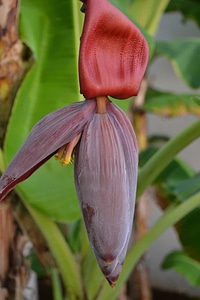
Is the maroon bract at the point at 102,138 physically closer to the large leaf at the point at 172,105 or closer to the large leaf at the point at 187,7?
the large leaf at the point at 172,105

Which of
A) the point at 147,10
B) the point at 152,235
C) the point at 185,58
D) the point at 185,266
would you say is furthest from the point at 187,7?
the point at 152,235

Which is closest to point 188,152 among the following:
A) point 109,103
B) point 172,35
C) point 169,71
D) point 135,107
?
point 169,71

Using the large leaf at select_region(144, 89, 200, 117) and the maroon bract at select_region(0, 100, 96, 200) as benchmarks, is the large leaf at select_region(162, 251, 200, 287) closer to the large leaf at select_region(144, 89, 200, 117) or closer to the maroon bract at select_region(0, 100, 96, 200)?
the large leaf at select_region(144, 89, 200, 117)

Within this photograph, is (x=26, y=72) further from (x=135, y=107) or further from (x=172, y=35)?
(x=172, y=35)

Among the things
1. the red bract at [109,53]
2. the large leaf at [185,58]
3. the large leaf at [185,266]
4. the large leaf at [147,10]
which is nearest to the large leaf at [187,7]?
the large leaf at [147,10]

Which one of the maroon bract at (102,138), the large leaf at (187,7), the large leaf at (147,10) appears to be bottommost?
the large leaf at (187,7)
